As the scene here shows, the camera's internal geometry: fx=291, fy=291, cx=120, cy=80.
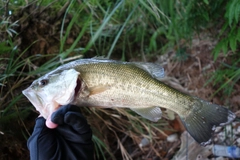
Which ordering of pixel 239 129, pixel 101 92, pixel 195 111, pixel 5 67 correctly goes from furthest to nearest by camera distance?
pixel 239 129
pixel 5 67
pixel 195 111
pixel 101 92

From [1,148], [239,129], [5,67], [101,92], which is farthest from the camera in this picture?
[239,129]

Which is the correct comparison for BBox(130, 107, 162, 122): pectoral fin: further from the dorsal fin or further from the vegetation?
the vegetation

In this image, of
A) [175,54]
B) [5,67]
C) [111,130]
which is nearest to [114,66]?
[5,67]

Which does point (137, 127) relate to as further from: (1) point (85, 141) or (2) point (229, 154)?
(1) point (85, 141)

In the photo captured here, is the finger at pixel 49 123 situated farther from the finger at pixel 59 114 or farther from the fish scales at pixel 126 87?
the fish scales at pixel 126 87

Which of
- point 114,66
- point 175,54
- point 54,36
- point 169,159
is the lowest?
point 169,159

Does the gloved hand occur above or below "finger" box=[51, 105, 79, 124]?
below

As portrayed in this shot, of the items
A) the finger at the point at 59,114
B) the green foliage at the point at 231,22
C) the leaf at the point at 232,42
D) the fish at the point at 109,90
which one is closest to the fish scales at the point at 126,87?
the fish at the point at 109,90

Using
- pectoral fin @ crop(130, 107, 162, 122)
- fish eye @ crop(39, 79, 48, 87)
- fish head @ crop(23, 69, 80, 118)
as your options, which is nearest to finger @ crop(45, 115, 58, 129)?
fish head @ crop(23, 69, 80, 118)

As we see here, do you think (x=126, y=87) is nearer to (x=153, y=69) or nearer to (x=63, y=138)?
(x=153, y=69)
